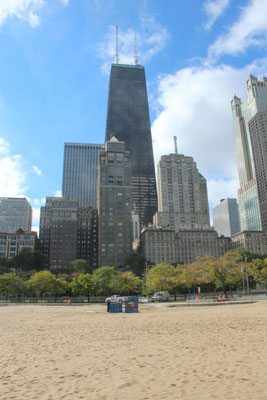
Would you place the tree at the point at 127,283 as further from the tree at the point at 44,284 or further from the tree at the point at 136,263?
the tree at the point at 136,263

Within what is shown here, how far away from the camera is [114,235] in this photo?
199875mm

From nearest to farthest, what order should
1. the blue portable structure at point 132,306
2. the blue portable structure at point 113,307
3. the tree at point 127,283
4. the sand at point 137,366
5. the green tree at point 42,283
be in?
1. the sand at point 137,366
2. the blue portable structure at point 132,306
3. the blue portable structure at point 113,307
4. the green tree at point 42,283
5. the tree at point 127,283

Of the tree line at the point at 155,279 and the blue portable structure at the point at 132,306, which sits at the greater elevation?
the tree line at the point at 155,279

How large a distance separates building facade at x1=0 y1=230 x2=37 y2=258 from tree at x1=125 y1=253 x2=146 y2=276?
62507mm

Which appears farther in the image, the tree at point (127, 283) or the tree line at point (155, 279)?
the tree at point (127, 283)

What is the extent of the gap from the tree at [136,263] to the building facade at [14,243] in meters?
62.5

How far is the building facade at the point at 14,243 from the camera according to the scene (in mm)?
194375

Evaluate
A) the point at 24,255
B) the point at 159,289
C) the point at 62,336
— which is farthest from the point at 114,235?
the point at 62,336

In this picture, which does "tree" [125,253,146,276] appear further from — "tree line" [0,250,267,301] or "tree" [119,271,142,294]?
"tree" [119,271,142,294]

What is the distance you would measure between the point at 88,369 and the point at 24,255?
169997 millimetres

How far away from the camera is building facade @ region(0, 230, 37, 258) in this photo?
194 meters

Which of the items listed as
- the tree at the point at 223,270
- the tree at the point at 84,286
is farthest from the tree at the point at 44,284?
the tree at the point at 223,270

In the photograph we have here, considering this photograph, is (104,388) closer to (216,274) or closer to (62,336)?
(62,336)

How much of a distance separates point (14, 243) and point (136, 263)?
268ft
